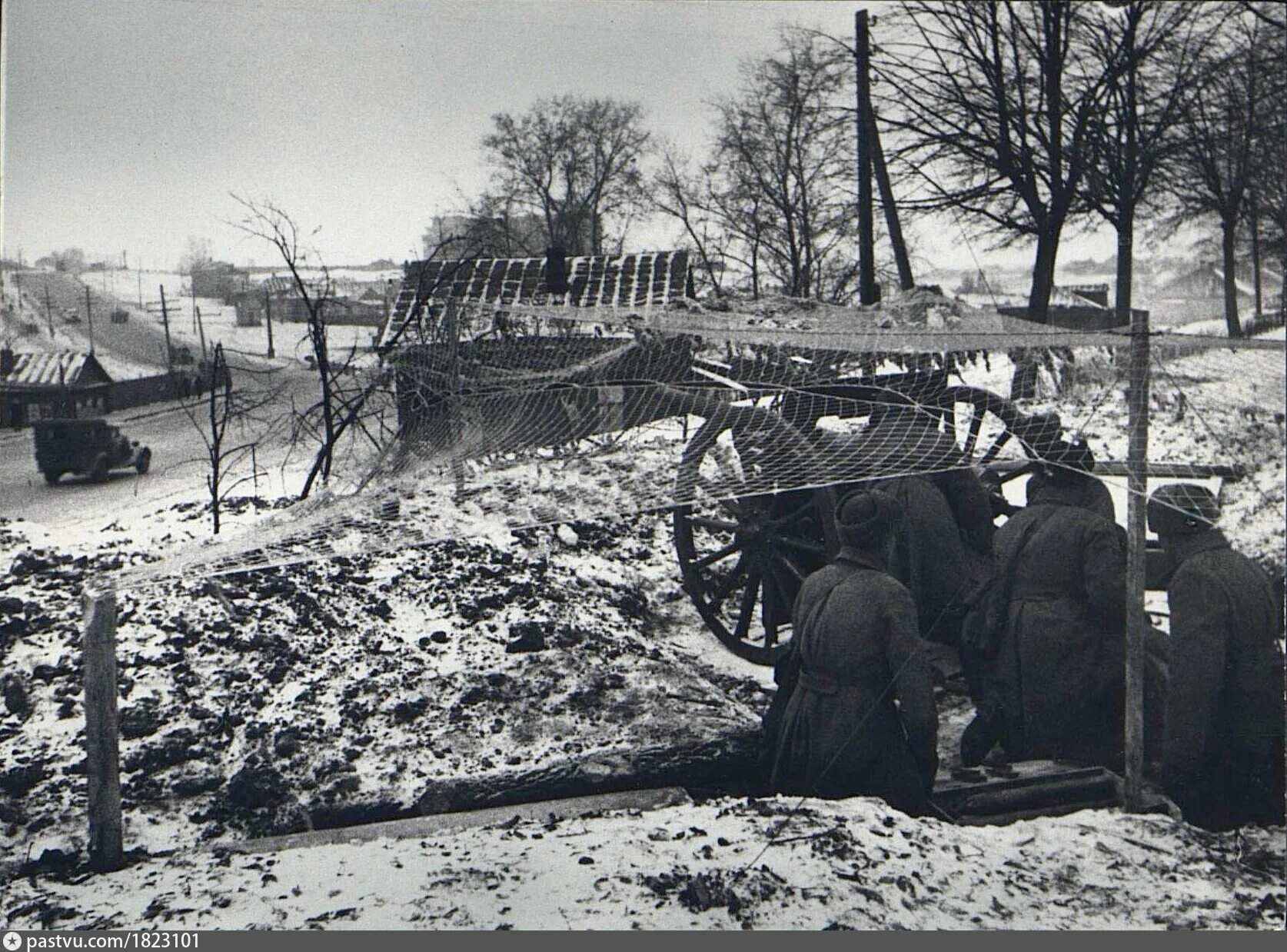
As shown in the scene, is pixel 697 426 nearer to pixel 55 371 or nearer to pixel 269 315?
pixel 269 315

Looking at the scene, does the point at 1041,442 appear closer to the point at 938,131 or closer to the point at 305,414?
the point at 938,131

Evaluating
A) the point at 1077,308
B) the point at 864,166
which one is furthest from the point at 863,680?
the point at 1077,308

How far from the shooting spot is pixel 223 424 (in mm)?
6426

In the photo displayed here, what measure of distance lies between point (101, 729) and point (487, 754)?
5.72 ft

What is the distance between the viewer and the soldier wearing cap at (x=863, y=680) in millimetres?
3555

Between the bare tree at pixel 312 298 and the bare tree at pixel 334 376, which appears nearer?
the bare tree at pixel 312 298

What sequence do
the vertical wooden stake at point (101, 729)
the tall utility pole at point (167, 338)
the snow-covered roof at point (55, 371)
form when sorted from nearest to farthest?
1. the vertical wooden stake at point (101, 729)
2. the snow-covered roof at point (55, 371)
3. the tall utility pole at point (167, 338)

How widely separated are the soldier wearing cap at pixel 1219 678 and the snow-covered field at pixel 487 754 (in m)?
0.16

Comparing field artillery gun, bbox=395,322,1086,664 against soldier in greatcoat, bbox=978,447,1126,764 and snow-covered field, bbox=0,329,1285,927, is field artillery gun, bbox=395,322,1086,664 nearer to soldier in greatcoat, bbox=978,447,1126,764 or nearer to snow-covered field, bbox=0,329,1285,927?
snow-covered field, bbox=0,329,1285,927

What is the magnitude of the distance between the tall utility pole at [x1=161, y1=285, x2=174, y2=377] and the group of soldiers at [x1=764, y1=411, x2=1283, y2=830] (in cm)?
401

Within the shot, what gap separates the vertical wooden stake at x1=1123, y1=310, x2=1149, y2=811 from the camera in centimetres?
343

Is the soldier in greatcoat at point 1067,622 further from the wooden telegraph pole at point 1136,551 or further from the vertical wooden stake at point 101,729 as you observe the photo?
the vertical wooden stake at point 101,729

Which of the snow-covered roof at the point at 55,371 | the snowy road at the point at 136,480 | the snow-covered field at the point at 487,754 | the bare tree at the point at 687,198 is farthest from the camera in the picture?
the bare tree at the point at 687,198

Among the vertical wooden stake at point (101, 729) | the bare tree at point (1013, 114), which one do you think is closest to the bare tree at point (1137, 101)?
the bare tree at point (1013, 114)
